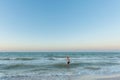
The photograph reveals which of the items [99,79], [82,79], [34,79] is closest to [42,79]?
[34,79]

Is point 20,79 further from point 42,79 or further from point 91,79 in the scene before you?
point 91,79

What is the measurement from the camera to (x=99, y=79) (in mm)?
12188

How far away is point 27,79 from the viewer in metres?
12.5

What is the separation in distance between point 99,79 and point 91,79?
1.87ft

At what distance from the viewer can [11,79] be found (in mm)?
12672

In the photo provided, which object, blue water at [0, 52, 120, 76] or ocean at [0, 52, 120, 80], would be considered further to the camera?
blue water at [0, 52, 120, 76]

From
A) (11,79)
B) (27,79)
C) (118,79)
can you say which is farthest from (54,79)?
(118,79)

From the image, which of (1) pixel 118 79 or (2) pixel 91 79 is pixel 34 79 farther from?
(1) pixel 118 79

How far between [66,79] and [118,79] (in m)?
3.59

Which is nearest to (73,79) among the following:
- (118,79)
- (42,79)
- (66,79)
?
(66,79)

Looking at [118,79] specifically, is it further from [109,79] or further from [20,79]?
[20,79]

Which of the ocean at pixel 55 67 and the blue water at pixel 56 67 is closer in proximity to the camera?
the ocean at pixel 55 67

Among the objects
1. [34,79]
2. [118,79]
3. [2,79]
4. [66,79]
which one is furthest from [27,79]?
[118,79]

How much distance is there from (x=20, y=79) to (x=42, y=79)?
1.62 m
